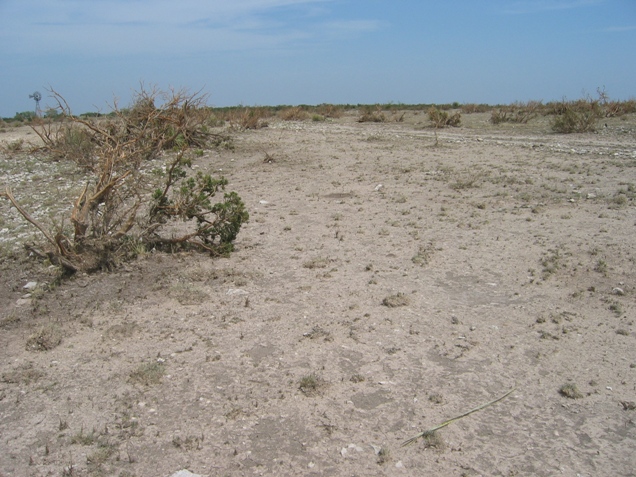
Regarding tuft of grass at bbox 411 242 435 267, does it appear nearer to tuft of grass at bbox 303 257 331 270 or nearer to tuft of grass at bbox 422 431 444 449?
tuft of grass at bbox 303 257 331 270

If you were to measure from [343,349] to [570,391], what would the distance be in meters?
1.46

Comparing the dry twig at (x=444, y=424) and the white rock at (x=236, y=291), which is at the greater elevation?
the white rock at (x=236, y=291)

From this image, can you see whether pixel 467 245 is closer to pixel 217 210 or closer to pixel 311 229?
pixel 311 229

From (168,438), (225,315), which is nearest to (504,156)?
(225,315)

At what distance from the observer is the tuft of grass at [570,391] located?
11.2ft

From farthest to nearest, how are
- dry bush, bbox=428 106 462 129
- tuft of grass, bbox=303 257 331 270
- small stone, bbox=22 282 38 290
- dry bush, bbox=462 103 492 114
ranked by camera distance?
1. dry bush, bbox=462 103 492 114
2. dry bush, bbox=428 106 462 129
3. tuft of grass, bbox=303 257 331 270
4. small stone, bbox=22 282 38 290

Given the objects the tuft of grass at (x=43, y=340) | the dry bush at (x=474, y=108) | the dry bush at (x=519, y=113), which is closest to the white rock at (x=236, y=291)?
the tuft of grass at (x=43, y=340)

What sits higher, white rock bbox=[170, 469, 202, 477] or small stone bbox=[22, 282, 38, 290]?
small stone bbox=[22, 282, 38, 290]

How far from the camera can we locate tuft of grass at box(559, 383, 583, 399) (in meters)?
3.41

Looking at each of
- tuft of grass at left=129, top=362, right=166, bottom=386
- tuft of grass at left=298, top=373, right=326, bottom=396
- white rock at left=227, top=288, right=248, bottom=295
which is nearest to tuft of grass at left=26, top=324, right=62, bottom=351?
tuft of grass at left=129, top=362, right=166, bottom=386

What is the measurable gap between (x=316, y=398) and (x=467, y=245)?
3.30 metres

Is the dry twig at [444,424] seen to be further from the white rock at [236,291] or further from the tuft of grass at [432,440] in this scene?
the white rock at [236,291]

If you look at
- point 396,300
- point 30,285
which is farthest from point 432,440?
point 30,285

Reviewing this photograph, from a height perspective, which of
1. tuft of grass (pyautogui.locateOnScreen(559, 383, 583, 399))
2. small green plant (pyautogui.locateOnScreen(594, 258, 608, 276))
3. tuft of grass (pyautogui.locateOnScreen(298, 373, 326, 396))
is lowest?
tuft of grass (pyautogui.locateOnScreen(559, 383, 583, 399))
